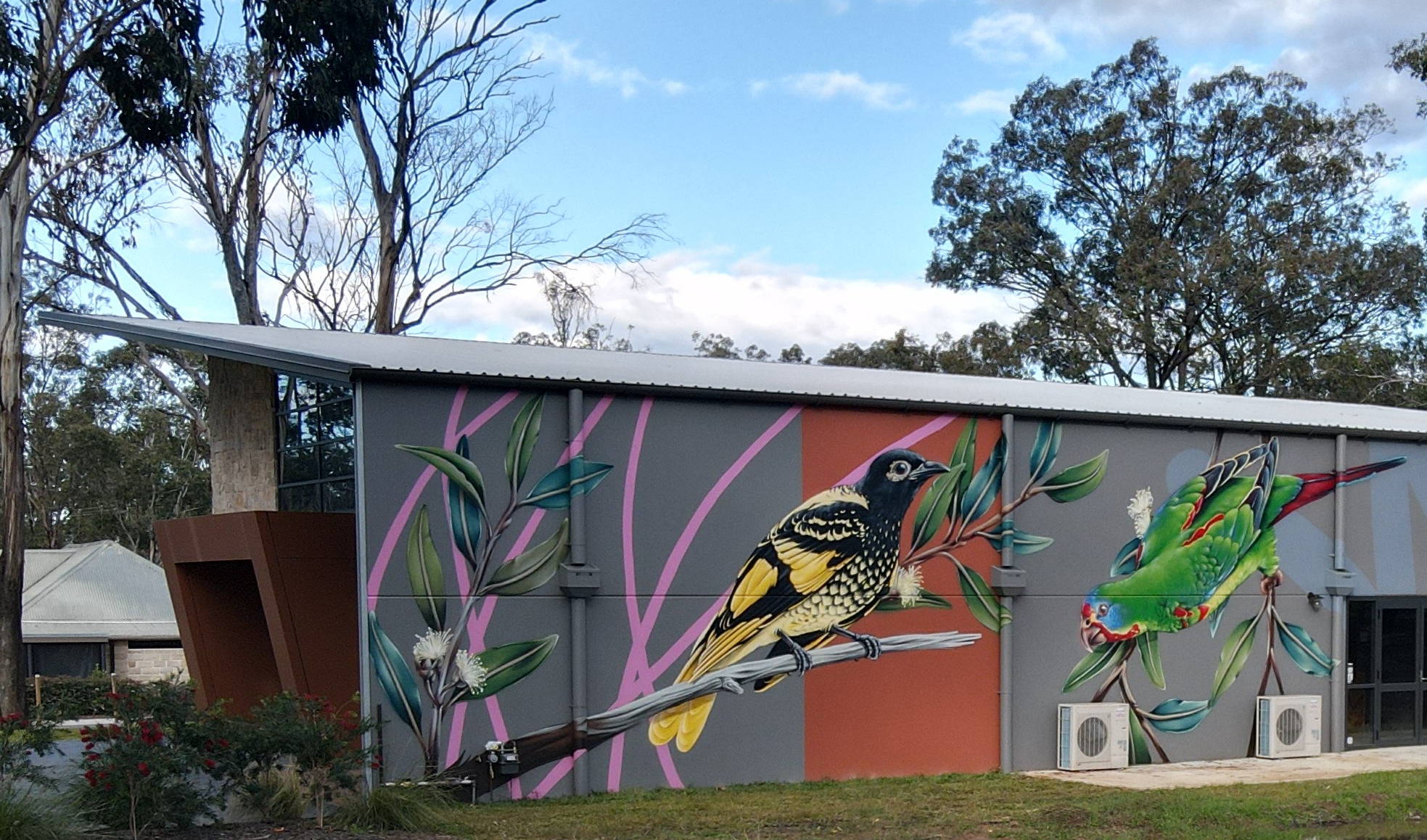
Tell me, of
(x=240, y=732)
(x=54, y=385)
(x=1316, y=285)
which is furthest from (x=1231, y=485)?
(x=54, y=385)

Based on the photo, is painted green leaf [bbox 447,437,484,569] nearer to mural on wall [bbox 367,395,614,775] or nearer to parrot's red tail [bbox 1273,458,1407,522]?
mural on wall [bbox 367,395,614,775]

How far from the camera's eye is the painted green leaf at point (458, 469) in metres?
11.7

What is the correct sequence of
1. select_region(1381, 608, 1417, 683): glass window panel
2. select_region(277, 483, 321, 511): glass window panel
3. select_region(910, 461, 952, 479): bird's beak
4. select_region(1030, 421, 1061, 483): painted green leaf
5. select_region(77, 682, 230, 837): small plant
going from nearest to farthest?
select_region(77, 682, 230, 837): small plant → select_region(910, 461, 952, 479): bird's beak → select_region(277, 483, 321, 511): glass window panel → select_region(1030, 421, 1061, 483): painted green leaf → select_region(1381, 608, 1417, 683): glass window panel

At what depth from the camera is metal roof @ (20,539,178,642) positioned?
31609 millimetres

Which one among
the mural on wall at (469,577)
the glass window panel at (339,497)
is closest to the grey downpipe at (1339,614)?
the mural on wall at (469,577)

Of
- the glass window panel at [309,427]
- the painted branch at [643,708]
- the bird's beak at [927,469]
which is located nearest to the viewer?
the painted branch at [643,708]

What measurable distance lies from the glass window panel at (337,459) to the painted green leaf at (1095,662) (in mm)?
7589

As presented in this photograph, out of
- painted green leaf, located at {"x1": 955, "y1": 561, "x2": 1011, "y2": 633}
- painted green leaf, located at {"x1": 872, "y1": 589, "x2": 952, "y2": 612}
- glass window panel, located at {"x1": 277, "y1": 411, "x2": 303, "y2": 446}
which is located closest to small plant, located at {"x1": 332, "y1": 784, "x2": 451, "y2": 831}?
painted green leaf, located at {"x1": 872, "y1": 589, "x2": 952, "y2": 612}

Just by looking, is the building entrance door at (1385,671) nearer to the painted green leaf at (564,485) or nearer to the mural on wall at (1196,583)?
the mural on wall at (1196,583)

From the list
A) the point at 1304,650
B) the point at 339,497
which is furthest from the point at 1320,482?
the point at 339,497

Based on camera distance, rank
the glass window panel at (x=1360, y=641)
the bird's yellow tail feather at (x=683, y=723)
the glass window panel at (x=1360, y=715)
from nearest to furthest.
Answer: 1. the bird's yellow tail feather at (x=683, y=723)
2. the glass window panel at (x=1360, y=715)
3. the glass window panel at (x=1360, y=641)

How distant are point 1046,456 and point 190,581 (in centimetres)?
959

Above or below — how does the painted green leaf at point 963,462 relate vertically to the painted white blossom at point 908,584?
above

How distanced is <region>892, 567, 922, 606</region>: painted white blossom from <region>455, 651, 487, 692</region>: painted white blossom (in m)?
4.20
